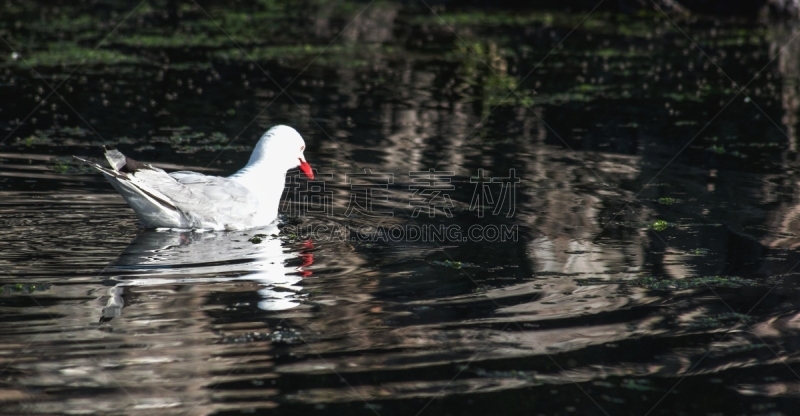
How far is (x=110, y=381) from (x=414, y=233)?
3.82m

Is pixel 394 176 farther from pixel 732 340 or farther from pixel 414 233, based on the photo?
pixel 732 340

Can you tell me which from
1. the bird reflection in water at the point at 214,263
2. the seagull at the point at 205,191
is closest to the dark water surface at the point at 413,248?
the bird reflection in water at the point at 214,263

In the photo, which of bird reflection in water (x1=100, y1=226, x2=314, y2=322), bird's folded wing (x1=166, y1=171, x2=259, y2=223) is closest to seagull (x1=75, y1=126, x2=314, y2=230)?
bird's folded wing (x1=166, y1=171, x2=259, y2=223)

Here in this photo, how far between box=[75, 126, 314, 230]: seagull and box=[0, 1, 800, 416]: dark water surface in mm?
220

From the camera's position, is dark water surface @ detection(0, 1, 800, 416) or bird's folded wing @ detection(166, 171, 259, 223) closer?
dark water surface @ detection(0, 1, 800, 416)

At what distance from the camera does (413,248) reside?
825cm

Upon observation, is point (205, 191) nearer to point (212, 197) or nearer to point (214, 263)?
point (212, 197)

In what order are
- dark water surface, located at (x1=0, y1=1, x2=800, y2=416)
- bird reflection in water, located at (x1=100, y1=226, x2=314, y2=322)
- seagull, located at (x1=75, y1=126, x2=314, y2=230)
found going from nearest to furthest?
dark water surface, located at (x1=0, y1=1, x2=800, y2=416)
bird reflection in water, located at (x1=100, y1=226, x2=314, y2=322)
seagull, located at (x1=75, y1=126, x2=314, y2=230)

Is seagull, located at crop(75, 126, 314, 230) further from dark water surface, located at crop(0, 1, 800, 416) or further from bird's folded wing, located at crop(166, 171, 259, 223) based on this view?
dark water surface, located at crop(0, 1, 800, 416)

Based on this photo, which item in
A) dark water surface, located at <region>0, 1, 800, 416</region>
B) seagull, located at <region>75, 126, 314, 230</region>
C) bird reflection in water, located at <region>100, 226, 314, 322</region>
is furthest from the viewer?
seagull, located at <region>75, 126, 314, 230</region>

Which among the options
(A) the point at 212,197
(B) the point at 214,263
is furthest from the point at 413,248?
(A) the point at 212,197

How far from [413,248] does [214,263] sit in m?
1.63

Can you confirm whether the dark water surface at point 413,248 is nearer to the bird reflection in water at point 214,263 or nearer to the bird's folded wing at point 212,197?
the bird reflection in water at point 214,263

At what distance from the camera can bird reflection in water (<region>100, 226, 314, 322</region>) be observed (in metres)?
6.89
